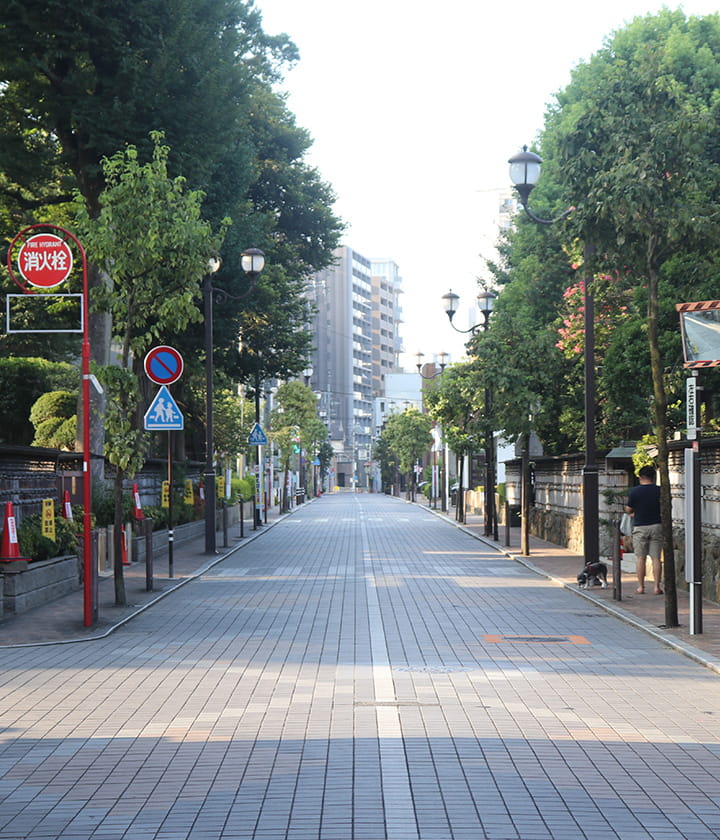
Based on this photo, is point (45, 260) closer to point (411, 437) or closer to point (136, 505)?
point (136, 505)

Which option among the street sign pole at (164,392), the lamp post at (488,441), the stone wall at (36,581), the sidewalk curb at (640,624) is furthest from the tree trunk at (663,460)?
the lamp post at (488,441)

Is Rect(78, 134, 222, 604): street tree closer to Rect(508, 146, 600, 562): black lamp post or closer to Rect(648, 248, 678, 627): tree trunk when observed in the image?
Rect(508, 146, 600, 562): black lamp post

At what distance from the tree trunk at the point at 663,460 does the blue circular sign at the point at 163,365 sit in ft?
32.9

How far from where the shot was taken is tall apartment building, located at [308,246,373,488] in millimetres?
173000

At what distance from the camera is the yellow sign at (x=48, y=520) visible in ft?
63.8

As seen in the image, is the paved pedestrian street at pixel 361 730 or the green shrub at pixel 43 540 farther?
the green shrub at pixel 43 540

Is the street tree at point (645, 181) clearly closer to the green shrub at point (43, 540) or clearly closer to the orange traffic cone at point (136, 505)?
the green shrub at point (43, 540)

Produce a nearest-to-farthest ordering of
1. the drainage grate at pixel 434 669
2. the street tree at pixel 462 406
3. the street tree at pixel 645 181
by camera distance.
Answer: the drainage grate at pixel 434 669 → the street tree at pixel 645 181 → the street tree at pixel 462 406

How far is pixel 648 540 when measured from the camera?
1923 cm

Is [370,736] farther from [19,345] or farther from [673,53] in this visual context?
[19,345]

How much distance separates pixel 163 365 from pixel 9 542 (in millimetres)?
6816

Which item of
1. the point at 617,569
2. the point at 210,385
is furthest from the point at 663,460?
the point at 210,385

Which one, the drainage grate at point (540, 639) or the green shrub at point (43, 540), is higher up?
the green shrub at point (43, 540)

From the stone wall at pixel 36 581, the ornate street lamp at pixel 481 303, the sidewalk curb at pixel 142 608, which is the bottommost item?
the sidewalk curb at pixel 142 608
